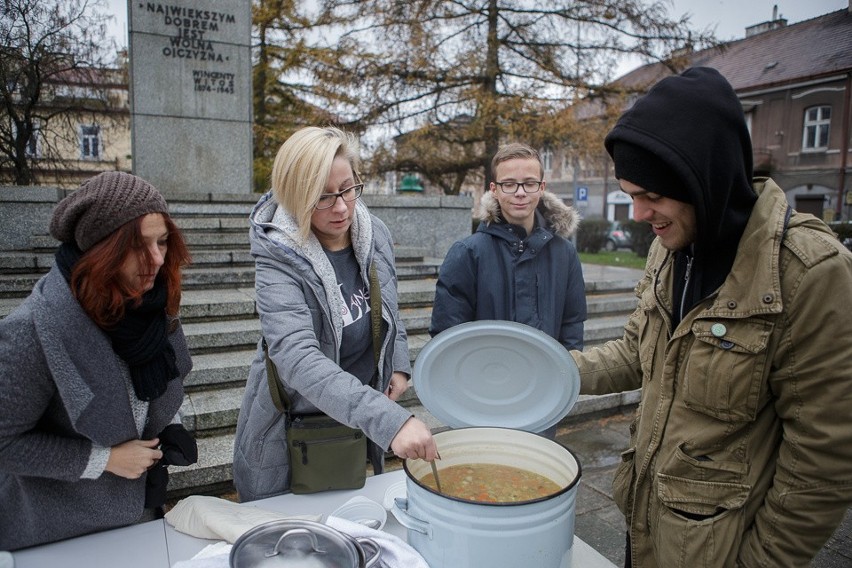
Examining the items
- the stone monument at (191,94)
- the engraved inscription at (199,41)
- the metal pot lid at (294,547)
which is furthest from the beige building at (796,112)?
the metal pot lid at (294,547)

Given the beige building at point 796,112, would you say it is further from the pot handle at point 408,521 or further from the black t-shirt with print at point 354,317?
the pot handle at point 408,521

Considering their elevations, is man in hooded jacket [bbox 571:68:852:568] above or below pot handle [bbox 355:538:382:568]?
above

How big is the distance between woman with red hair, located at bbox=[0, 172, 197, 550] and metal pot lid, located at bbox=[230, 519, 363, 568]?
0.58 m

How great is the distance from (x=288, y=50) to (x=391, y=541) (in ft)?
46.2

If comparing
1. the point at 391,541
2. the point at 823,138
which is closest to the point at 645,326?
the point at 391,541

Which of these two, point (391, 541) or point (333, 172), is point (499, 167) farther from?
point (391, 541)

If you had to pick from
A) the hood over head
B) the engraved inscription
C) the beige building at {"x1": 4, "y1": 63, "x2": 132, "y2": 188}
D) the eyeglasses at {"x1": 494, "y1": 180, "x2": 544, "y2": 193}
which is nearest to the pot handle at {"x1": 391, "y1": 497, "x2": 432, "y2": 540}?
the hood over head

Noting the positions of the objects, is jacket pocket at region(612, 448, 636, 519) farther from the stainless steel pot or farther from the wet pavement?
the stainless steel pot

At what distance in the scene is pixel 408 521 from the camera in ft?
3.93

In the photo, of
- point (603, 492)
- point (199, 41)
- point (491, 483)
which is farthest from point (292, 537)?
point (199, 41)

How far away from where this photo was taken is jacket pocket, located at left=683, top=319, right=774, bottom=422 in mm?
1186

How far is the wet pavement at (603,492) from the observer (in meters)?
3.01

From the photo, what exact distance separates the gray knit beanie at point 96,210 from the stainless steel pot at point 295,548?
856mm

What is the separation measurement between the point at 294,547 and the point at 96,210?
0.97 m
